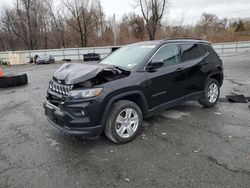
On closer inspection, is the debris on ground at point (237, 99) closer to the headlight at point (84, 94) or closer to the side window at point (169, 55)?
the side window at point (169, 55)

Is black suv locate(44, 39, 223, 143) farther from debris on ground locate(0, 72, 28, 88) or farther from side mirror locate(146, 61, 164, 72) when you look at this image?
debris on ground locate(0, 72, 28, 88)

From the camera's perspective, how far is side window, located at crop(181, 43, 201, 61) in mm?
4645

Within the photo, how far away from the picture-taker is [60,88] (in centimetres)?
350

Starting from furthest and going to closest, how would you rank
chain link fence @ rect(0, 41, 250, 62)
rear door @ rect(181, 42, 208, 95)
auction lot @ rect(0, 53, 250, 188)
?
chain link fence @ rect(0, 41, 250, 62), rear door @ rect(181, 42, 208, 95), auction lot @ rect(0, 53, 250, 188)

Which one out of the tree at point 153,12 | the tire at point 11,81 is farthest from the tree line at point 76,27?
the tire at point 11,81

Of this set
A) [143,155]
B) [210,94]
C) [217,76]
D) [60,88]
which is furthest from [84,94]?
[217,76]

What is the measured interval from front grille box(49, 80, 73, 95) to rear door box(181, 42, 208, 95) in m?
2.54

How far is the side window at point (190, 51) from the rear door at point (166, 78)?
0.18 m

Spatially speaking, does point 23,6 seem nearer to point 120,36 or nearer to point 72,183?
point 120,36

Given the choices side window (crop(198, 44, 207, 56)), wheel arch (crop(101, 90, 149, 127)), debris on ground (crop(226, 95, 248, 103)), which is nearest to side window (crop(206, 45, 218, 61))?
side window (crop(198, 44, 207, 56))

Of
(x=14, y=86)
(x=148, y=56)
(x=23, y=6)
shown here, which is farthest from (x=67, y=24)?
(x=148, y=56)

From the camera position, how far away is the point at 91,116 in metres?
3.24

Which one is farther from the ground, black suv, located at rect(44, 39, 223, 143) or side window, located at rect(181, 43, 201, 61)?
side window, located at rect(181, 43, 201, 61)

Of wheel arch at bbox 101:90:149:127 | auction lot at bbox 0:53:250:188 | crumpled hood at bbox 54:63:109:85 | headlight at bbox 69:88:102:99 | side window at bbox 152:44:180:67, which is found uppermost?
side window at bbox 152:44:180:67
